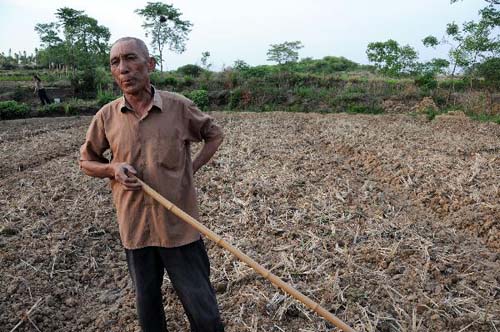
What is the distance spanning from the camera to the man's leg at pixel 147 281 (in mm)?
1973

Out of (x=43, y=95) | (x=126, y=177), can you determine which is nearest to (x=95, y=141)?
(x=126, y=177)

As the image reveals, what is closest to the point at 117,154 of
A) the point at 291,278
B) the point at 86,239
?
the point at 291,278

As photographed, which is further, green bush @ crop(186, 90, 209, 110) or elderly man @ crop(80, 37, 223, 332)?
green bush @ crop(186, 90, 209, 110)

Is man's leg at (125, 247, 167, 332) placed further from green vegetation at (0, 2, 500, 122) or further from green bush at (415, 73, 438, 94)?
Result: green bush at (415, 73, 438, 94)

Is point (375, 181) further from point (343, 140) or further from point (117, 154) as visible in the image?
point (117, 154)

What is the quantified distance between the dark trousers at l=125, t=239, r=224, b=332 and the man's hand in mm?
340

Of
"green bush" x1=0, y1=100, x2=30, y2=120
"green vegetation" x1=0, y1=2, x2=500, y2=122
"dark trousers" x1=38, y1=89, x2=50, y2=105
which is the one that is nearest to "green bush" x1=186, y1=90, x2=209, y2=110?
"green vegetation" x1=0, y1=2, x2=500, y2=122

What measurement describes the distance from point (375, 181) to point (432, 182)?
2.66 ft

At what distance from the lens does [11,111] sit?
14055 millimetres

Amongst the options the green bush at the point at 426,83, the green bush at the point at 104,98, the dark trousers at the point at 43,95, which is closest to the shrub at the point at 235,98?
the green bush at the point at 104,98

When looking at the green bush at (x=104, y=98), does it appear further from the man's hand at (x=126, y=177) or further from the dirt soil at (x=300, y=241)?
the man's hand at (x=126, y=177)

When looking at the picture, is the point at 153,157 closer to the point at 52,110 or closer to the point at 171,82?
the point at 52,110

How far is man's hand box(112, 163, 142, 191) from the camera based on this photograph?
179 centimetres

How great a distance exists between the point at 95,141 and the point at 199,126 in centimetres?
51
